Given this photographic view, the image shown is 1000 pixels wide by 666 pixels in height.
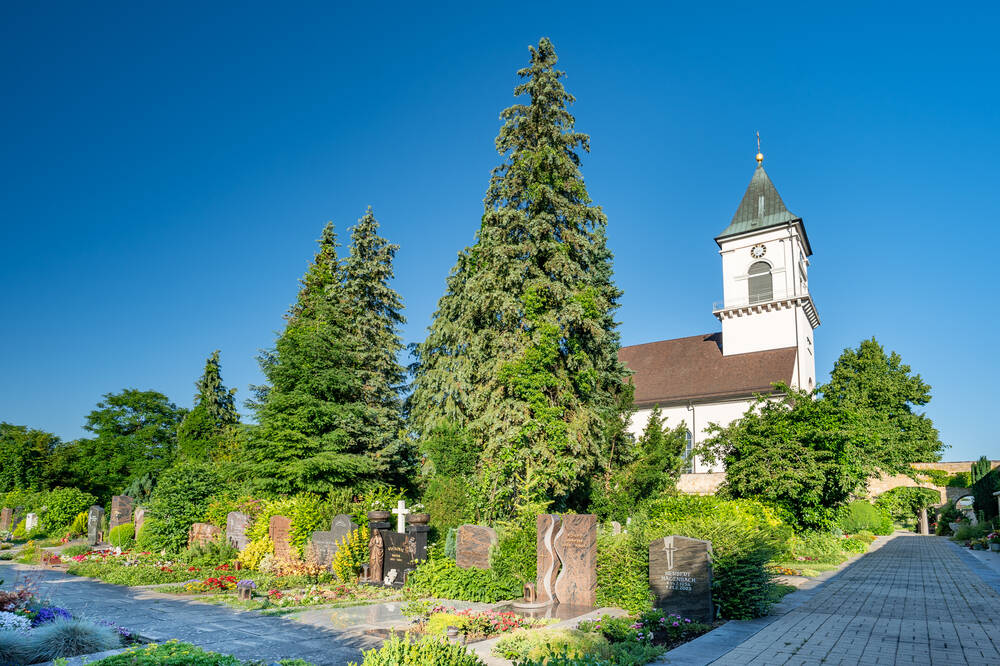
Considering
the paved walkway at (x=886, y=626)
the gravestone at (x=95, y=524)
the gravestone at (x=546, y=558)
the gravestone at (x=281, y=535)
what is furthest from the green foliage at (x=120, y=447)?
the paved walkway at (x=886, y=626)

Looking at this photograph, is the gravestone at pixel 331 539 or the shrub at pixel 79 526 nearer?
the gravestone at pixel 331 539

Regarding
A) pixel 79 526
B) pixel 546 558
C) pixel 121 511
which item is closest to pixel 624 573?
pixel 546 558

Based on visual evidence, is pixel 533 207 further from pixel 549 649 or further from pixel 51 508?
pixel 51 508

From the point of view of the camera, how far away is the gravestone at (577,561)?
11953 millimetres

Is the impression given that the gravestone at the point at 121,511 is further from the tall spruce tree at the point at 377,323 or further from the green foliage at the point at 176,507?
the tall spruce tree at the point at 377,323

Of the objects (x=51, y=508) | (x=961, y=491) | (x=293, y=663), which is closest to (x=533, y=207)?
(x=293, y=663)

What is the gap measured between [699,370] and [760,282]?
6.88m

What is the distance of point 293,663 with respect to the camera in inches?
233

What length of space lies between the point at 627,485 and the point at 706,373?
16581 mm

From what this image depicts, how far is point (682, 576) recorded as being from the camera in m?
10.7

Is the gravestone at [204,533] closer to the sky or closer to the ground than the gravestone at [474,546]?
closer to the ground

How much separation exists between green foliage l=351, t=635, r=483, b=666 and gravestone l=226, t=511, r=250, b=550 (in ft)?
47.0

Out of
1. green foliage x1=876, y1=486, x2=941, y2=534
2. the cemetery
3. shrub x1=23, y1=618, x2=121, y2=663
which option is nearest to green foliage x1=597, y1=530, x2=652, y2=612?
the cemetery

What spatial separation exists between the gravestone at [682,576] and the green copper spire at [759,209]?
106 feet
